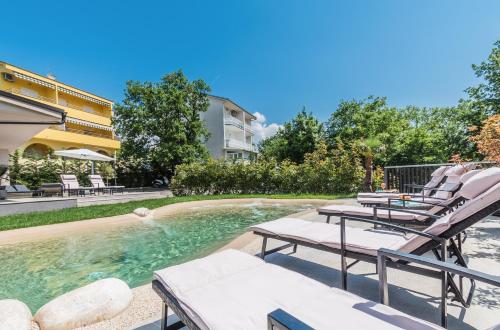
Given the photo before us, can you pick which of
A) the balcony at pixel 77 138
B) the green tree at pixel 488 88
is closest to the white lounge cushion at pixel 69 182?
the balcony at pixel 77 138

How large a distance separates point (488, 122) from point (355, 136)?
20.0m

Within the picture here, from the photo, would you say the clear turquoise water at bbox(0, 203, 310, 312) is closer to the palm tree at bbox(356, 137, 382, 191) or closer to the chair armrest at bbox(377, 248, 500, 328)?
the chair armrest at bbox(377, 248, 500, 328)

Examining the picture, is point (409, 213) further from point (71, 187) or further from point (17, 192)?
point (17, 192)

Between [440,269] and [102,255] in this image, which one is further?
[102,255]

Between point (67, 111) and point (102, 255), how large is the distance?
79.4 ft

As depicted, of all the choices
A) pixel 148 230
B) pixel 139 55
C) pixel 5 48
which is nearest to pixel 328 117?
pixel 139 55

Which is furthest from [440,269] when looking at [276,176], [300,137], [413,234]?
[300,137]

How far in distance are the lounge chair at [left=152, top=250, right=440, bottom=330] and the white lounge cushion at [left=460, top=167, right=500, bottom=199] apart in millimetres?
1670

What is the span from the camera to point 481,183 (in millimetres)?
2246

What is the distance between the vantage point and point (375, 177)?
39.1 ft

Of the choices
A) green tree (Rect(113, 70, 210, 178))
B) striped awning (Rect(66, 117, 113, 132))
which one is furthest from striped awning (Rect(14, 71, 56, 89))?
green tree (Rect(113, 70, 210, 178))

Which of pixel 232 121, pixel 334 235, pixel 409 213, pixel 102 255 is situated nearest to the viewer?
pixel 334 235

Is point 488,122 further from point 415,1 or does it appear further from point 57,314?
point 57,314

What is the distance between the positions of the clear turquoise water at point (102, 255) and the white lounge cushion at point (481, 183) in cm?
365
